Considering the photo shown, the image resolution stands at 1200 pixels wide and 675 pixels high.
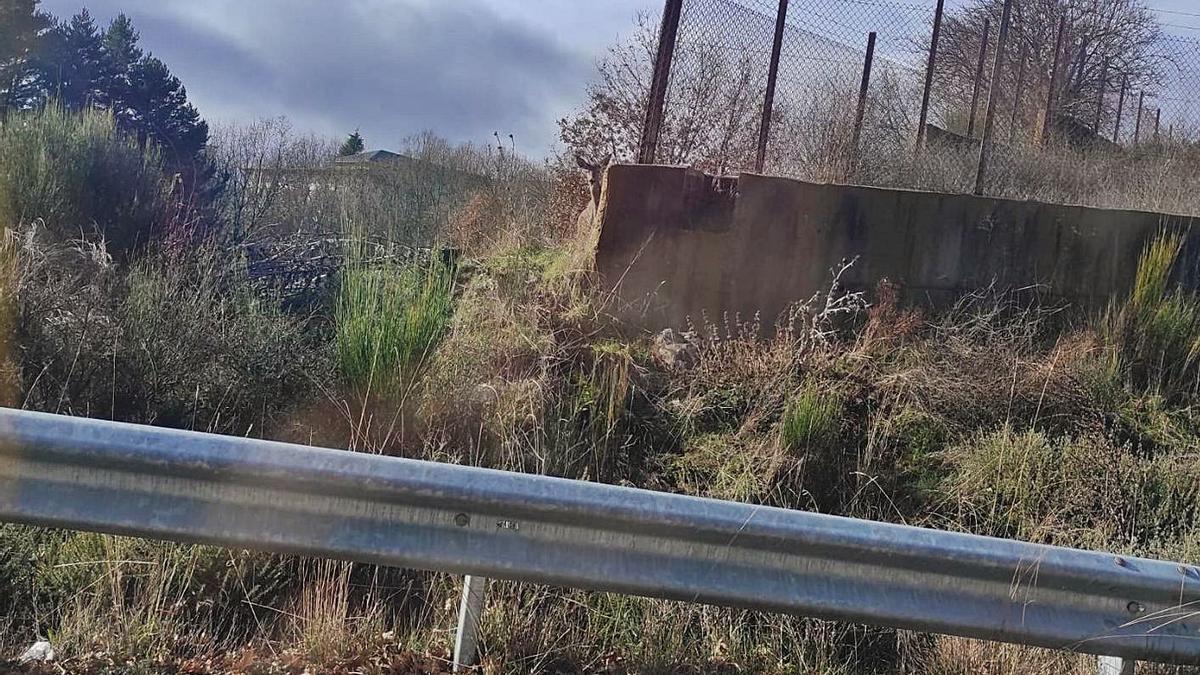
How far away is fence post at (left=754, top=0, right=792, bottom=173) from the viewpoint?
23.6ft

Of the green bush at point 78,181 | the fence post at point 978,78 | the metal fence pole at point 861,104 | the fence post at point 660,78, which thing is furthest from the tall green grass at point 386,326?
the fence post at point 978,78

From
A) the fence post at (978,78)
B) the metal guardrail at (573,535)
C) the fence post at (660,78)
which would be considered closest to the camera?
the metal guardrail at (573,535)

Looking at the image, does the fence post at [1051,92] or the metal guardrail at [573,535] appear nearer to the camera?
the metal guardrail at [573,535]

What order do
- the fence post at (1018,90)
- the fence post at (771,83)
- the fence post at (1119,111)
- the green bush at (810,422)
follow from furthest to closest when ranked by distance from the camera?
the fence post at (1119,111), the fence post at (1018,90), the fence post at (771,83), the green bush at (810,422)

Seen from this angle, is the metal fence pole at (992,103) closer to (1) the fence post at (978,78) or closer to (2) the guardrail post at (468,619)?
(1) the fence post at (978,78)

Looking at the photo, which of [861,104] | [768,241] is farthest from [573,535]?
[861,104]

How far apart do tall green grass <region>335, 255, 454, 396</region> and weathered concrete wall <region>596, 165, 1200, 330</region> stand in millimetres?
1858

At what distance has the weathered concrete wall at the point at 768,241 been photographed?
6500 mm

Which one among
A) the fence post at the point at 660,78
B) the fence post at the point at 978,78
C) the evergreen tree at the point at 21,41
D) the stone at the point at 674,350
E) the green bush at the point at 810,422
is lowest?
the green bush at the point at 810,422

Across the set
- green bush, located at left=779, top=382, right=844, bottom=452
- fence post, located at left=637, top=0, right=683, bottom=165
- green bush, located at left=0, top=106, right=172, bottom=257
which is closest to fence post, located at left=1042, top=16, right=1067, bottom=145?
fence post, located at left=637, top=0, right=683, bottom=165

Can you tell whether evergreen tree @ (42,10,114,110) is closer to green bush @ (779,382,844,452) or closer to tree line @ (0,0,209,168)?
tree line @ (0,0,209,168)

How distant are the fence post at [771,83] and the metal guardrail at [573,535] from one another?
487 cm

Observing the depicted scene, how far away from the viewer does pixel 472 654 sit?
294 centimetres

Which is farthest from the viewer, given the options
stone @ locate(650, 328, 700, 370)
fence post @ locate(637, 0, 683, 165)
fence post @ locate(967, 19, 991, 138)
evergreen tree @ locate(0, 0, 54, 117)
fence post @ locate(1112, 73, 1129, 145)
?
evergreen tree @ locate(0, 0, 54, 117)
